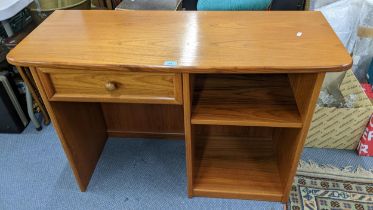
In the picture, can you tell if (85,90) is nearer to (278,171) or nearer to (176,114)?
(176,114)

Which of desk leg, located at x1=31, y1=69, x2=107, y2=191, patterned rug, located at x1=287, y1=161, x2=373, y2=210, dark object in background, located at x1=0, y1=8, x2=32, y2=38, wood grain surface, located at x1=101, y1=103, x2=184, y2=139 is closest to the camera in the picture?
desk leg, located at x1=31, y1=69, x2=107, y2=191

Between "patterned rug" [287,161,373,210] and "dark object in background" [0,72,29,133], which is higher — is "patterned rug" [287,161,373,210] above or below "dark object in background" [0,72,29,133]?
below

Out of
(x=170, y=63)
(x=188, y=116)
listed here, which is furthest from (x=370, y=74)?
(x=170, y=63)

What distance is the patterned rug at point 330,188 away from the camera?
1291mm

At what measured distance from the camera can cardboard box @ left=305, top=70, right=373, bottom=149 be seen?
138 cm

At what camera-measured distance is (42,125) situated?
1.76 meters

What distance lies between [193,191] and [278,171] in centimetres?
41

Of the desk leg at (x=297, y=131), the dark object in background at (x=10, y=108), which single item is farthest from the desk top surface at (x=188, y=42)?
the dark object in background at (x=10, y=108)

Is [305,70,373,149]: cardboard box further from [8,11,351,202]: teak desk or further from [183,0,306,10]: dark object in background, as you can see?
[183,0,306,10]: dark object in background

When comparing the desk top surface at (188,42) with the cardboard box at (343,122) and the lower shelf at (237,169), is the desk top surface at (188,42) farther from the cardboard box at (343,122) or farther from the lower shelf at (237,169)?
the lower shelf at (237,169)

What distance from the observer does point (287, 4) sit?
5.89ft

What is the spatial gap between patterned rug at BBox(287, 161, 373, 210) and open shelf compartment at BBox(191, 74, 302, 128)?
500 mm

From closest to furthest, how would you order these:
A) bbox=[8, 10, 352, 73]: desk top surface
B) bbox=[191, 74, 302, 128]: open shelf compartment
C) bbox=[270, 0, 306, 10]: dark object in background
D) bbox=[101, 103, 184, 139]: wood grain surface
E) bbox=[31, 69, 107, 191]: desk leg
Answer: bbox=[8, 10, 352, 73]: desk top surface, bbox=[191, 74, 302, 128]: open shelf compartment, bbox=[31, 69, 107, 191]: desk leg, bbox=[101, 103, 184, 139]: wood grain surface, bbox=[270, 0, 306, 10]: dark object in background

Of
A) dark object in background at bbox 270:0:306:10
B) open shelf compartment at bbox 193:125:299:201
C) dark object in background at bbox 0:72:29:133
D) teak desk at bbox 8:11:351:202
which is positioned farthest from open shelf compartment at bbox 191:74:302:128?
dark object in background at bbox 0:72:29:133
